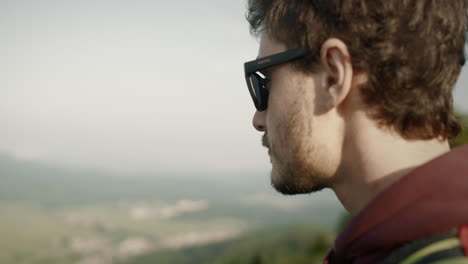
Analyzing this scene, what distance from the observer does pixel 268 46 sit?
2559 mm

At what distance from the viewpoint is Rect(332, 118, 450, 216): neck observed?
206 cm

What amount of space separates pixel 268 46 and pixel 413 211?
127 cm

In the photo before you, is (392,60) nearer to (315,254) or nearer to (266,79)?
(266,79)

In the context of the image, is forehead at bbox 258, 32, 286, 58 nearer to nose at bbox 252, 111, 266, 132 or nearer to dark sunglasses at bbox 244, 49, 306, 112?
dark sunglasses at bbox 244, 49, 306, 112

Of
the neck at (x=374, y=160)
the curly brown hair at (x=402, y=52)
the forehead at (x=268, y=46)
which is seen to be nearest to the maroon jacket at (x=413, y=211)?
the neck at (x=374, y=160)

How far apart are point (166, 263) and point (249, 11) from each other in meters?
28.6

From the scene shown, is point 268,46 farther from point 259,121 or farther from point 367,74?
point 367,74

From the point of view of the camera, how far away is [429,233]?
1.62m

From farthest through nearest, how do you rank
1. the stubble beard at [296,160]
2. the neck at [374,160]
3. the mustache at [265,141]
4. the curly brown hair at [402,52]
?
1. the mustache at [265,141]
2. the stubble beard at [296,160]
3. the curly brown hair at [402,52]
4. the neck at [374,160]

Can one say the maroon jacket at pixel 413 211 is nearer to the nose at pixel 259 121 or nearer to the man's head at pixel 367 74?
the man's head at pixel 367 74

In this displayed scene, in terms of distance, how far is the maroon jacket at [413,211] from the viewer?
5.32 ft

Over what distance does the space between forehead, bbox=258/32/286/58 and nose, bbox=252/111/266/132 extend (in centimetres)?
35

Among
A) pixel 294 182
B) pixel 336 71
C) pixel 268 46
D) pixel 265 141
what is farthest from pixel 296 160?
pixel 268 46

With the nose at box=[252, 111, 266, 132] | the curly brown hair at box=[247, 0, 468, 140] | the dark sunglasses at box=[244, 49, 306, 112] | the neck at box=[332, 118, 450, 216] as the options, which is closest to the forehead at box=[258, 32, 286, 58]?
the dark sunglasses at box=[244, 49, 306, 112]
